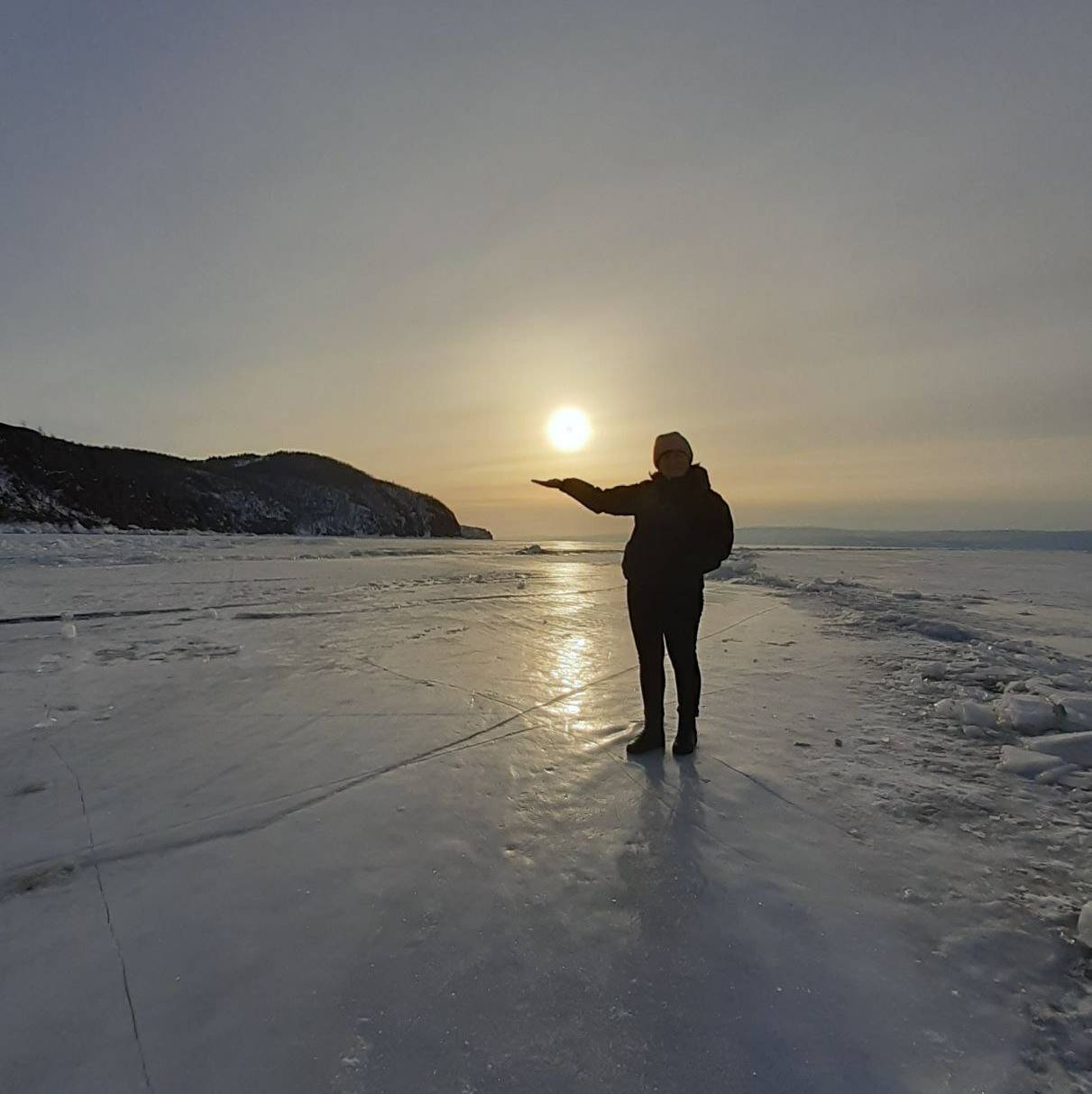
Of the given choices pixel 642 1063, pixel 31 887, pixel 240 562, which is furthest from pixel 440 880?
pixel 240 562

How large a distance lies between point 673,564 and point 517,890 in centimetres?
202

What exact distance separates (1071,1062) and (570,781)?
1895 mm

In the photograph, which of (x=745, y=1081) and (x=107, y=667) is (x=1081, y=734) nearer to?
(x=745, y=1081)

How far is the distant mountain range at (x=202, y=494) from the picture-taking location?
53662mm

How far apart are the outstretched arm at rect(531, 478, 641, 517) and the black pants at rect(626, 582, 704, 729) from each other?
0.49m

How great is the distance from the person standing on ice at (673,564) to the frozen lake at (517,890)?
0.31 m

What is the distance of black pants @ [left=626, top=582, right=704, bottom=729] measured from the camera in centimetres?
359

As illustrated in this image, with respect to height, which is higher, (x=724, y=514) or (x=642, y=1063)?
(x=724, y=514)

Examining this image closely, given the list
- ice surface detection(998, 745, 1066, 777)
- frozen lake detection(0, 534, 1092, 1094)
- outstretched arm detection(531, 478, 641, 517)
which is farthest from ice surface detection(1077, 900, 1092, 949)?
outstretched arm detection(531, 478, 641, 517)

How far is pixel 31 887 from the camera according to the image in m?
2.04

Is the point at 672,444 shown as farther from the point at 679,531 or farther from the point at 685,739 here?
the point at 685,739

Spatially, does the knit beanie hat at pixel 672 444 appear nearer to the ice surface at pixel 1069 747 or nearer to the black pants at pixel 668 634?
the black pants at pixel 668 634

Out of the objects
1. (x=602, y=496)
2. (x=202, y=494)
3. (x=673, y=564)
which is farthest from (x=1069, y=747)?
(x=202, y=494)

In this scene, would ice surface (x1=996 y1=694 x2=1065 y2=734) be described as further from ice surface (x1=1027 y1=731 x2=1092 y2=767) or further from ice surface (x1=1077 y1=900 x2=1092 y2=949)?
ice surface (x1=1077 y1=900 x2=1092 y2=949)
